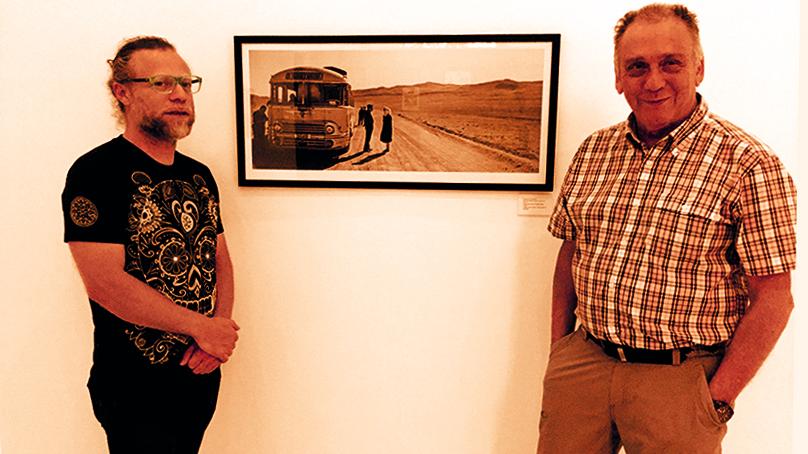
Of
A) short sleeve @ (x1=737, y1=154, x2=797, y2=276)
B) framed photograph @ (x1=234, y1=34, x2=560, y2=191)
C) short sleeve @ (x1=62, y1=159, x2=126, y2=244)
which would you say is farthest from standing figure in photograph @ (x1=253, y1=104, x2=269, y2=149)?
short sleeve @ (x1=737, y1=154, x2=797, y2=276)

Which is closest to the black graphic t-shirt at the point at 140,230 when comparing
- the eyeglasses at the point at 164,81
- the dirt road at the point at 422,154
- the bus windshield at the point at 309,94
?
the eyeglasses at the point at 164,81

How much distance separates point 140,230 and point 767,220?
5.06 ft

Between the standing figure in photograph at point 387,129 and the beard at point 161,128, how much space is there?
623mm

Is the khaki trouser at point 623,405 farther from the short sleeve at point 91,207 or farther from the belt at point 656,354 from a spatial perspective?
the short sleeve at point 91,207

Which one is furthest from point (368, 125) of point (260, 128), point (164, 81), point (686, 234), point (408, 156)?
point (686, 234)

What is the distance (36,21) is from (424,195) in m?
1.47

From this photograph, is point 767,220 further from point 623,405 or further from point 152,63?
point 152,63

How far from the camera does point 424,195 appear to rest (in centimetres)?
198

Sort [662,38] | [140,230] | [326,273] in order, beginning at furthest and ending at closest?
[326,273], [140,230], [662,38]

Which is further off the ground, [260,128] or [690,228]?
[260,128]

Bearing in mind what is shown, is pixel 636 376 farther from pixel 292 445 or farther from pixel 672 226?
pixel 292 445

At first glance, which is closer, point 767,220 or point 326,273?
point 767,220

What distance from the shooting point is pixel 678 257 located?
1.41 metres

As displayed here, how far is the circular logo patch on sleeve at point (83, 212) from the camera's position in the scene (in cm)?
150
